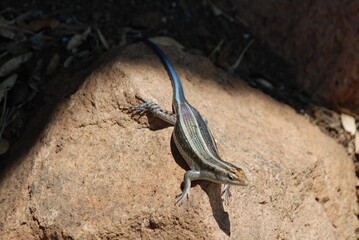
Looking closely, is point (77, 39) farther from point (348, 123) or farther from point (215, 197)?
point (348, 123)

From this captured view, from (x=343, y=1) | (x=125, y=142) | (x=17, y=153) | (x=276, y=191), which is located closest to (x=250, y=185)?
(x=276, y=191)

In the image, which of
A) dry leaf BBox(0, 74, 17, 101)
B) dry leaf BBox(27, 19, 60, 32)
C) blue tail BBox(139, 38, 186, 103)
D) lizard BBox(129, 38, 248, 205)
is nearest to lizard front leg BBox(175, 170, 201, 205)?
lizard BBox(129, 38, 248, 205)

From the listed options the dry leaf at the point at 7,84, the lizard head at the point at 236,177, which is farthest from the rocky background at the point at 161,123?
the lizard head at the point at 236,177

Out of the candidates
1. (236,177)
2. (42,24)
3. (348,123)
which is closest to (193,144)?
(236,177)

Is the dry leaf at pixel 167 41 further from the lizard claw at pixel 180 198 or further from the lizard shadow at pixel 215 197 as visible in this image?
the lizard claw at pixel 180 198

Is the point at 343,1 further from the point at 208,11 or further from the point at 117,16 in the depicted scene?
the point at 117,16

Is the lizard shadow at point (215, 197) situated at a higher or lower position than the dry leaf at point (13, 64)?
higher

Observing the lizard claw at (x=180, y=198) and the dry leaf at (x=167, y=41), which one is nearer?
the lizard claw at (x=180, y=198)

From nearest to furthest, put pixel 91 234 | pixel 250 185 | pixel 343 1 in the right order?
1. pixel 91 234
2. pixel 250 185
3. pixel 343 1
